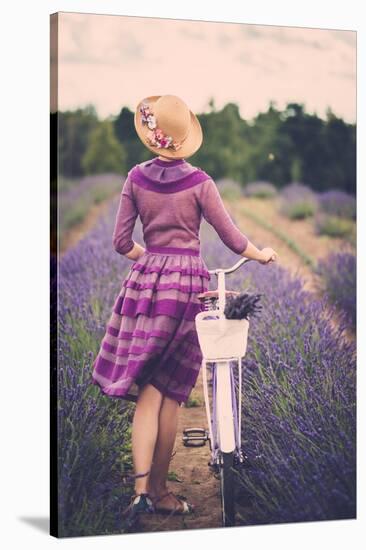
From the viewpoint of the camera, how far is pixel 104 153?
299 inches

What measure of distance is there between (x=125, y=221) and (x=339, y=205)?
1467 mm

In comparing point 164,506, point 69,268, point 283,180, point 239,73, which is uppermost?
point 239,73

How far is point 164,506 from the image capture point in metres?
7.59

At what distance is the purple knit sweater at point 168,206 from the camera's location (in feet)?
24.5

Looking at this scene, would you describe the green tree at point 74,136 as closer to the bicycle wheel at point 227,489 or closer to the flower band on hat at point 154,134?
the flower band on hat at point 154,134

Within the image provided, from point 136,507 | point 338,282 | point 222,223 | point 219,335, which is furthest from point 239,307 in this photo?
point 136,507

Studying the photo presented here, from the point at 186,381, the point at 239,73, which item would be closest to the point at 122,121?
the point at 239,73

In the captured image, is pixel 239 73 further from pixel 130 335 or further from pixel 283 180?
pixel 130 335

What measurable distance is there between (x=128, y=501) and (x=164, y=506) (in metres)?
0.22

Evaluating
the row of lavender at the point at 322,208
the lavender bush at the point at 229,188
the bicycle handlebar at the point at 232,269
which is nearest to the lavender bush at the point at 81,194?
the lavender bush at the point at 229,188

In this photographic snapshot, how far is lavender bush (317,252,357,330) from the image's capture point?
8195 millimetres

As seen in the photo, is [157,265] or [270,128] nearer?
[157,265]

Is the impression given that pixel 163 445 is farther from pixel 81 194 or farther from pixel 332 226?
pixel 332 226

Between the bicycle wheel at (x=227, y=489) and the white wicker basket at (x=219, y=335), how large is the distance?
0.58m
